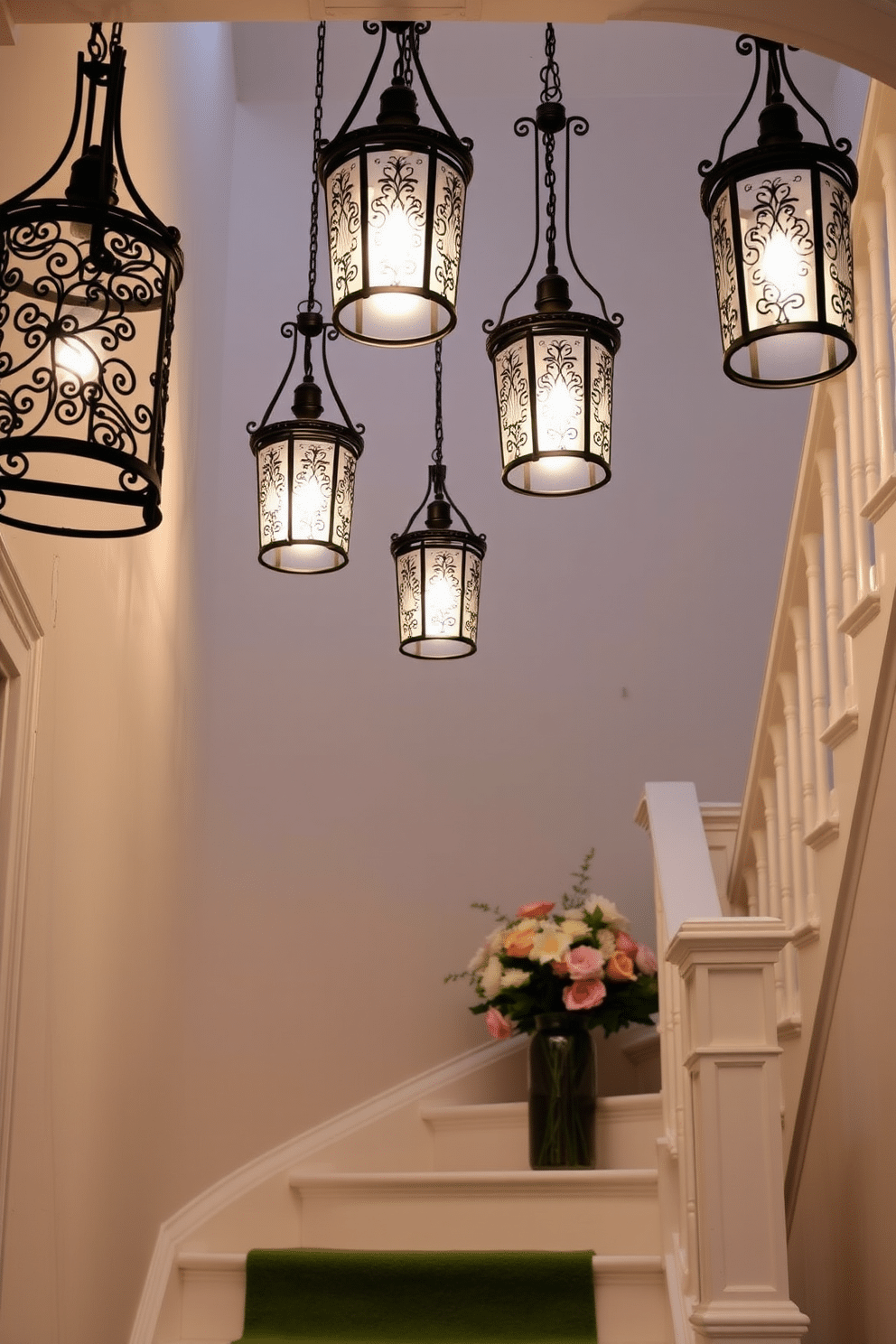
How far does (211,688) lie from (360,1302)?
76.2 inches

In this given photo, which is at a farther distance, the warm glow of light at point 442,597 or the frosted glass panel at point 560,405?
the warm glow of light at point 442,597

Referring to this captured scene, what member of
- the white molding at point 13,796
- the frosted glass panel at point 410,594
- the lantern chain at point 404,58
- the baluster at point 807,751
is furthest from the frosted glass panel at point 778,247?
the frosted glass panel at point 410,594

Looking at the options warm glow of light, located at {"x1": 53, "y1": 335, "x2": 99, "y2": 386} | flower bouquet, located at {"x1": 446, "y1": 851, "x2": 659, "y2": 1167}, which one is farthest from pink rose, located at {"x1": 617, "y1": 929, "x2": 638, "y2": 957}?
warm glow of light, located at {"x1": 53, "y1": 335, "x2": 99, "y2": 386}

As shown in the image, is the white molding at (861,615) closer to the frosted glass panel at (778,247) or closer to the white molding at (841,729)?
the white molding at (841,729)

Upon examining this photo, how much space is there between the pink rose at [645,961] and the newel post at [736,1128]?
1071mm

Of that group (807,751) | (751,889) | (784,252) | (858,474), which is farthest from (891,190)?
(751,889)

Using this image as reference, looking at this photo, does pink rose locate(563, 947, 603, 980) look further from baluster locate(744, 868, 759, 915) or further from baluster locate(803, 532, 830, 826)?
baluster locate(803, 532, 830, 826)

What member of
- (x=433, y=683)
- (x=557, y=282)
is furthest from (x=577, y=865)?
(x=557, y=282)

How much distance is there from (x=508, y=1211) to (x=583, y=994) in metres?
0.57

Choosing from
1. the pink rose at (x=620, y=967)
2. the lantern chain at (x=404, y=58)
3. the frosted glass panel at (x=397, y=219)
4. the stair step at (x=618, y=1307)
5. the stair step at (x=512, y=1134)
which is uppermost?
the lantern chain at (x=404, y=58)

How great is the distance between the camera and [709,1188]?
7.89 feet

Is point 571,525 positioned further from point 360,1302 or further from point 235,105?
point 360,1302

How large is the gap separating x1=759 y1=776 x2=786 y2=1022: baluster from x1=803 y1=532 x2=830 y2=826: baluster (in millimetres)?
297

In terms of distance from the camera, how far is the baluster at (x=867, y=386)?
2527 mm
